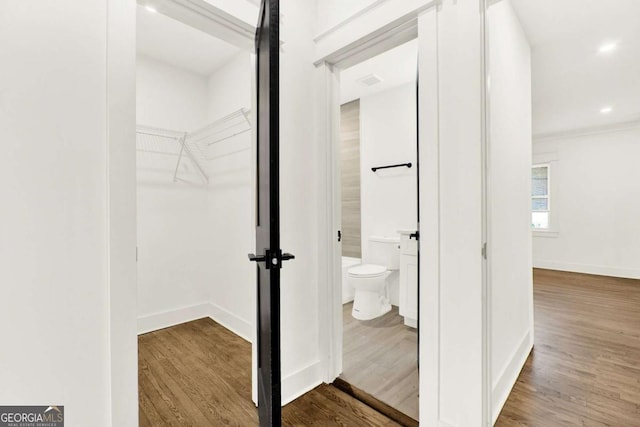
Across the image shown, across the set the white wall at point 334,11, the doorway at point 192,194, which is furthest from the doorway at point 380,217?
the doorway at point 192,194

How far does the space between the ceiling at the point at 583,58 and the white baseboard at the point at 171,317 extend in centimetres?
387

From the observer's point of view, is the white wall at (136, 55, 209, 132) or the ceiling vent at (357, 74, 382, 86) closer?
the white wall at (136, 55, 209, 132)

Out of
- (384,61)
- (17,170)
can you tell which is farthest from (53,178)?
(384,61)

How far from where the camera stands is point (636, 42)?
99.2 inches

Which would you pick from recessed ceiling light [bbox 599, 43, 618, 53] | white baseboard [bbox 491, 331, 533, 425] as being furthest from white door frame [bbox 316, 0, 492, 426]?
recessed ceiling light [bbox 599, 43, 618, 53]

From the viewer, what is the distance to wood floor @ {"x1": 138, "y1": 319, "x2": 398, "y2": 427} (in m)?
1.65

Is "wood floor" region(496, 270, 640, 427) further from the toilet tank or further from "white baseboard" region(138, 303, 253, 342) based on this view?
"white baseboard" region(138, 303, 253, 342)

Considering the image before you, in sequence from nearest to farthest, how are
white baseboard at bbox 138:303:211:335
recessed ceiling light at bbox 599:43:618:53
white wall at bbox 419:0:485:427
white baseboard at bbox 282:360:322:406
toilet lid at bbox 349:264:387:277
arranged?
1. white wall at bbox 419:0:485:427
2. white baseboard at bbox 282:360:322:406
3. recessed ceiling light at bbox 599:43:618:53
4. white baseboard at bbox 138:303:211:335
5. toilet lid at bbox 349:264:387:277

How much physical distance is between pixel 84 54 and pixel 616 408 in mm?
3328

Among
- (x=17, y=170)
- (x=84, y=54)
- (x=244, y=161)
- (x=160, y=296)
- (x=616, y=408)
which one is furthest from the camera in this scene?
(x=160, y=296)

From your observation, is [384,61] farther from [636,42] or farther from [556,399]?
[556,399]

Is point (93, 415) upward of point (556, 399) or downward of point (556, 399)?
upward

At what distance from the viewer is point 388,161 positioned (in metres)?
3.38

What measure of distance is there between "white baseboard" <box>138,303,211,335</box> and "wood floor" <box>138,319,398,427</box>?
6.9 inches
